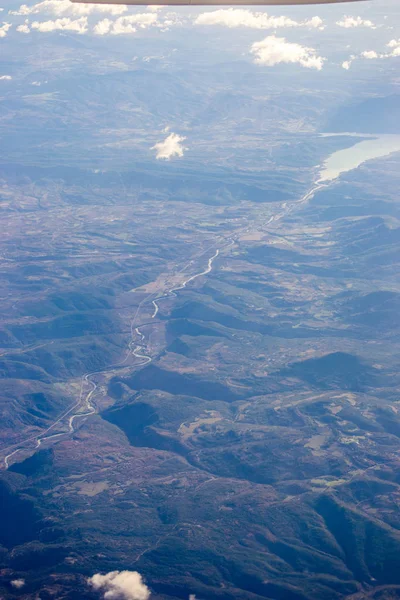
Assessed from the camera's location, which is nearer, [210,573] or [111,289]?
[210,573]

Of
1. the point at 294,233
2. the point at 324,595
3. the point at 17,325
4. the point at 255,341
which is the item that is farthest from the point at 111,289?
the point at 324,595

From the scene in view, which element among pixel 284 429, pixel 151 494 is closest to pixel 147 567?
pixel 151 494

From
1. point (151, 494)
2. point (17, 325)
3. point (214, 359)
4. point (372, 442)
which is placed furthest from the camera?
point (17, 325)

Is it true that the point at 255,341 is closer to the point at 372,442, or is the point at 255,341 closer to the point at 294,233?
the point at 372,442

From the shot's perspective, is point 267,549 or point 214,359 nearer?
point 267,549

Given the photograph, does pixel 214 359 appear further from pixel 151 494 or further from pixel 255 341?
pixel 151 494

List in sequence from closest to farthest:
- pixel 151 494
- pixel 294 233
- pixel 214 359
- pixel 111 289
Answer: pixel 151 494 → pixel 214 359 → pixel 111 289 → pixel 294 233

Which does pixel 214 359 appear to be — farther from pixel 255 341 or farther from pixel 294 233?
pixel 294 233

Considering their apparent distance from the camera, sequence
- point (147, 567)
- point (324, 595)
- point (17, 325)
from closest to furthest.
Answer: point (324, 595) < point (147, 567) < point (17, 325)

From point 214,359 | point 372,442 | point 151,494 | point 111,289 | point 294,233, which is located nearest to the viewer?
point 151,494
